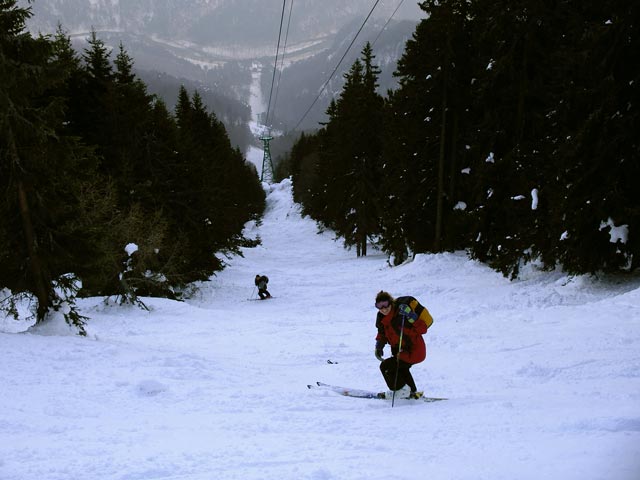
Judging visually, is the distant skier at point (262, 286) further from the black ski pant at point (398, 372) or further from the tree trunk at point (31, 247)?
the black ski pant at point (398, 372)

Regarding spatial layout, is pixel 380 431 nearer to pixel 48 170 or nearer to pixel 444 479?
pixel 444 479

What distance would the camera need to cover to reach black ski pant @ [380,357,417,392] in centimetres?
643

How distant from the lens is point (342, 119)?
36875mm

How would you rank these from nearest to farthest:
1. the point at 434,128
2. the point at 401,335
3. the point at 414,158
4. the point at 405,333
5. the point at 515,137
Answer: the point at 401,335, the point at 405,333, the point at 515,137, the point at 434,128, the point at 414,158

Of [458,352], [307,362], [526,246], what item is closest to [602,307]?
[458,352]

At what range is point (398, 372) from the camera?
21.2 ft

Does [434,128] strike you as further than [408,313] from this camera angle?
Yes

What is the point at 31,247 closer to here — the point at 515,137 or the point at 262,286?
the point at 262,286

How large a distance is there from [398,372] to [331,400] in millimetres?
1106

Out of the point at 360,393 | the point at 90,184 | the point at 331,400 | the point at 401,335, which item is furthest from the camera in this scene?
the point at 90,184

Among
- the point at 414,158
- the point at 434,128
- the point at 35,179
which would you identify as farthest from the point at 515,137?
the point at 35,179

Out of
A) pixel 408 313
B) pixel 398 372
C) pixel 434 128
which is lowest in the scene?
pixel 398 372

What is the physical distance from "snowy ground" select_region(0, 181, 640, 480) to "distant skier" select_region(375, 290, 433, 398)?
0.37 m

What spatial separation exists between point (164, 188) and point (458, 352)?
1929 centimetres
